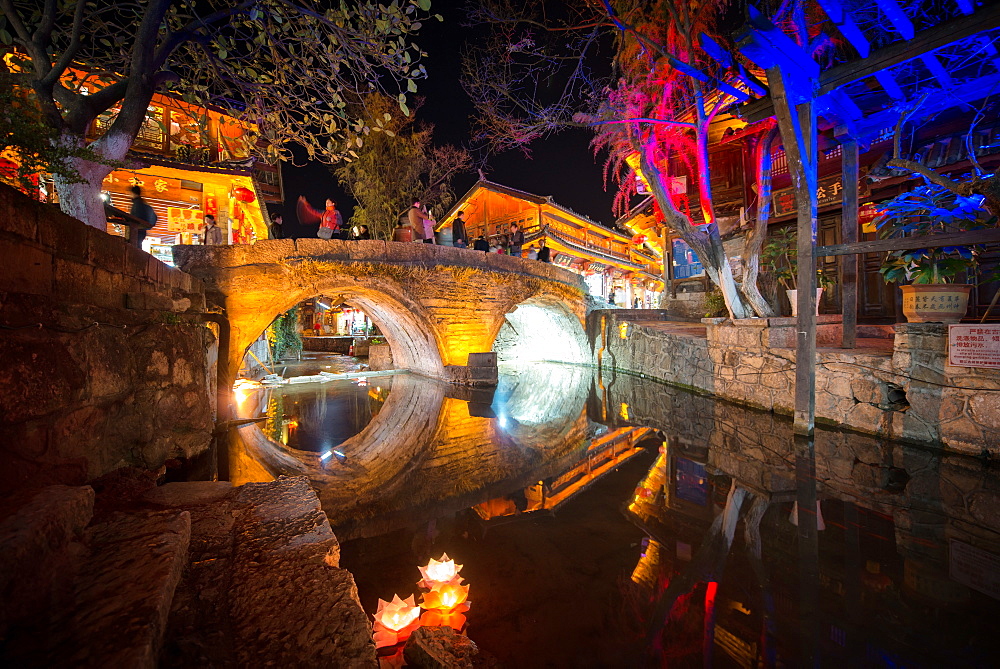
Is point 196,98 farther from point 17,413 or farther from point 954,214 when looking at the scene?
point 954,214

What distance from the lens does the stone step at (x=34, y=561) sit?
104cm

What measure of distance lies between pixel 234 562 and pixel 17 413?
133 cm

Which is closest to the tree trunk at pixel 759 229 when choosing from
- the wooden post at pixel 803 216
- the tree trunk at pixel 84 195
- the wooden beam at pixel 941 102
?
the wooden beam at pixel 941 102

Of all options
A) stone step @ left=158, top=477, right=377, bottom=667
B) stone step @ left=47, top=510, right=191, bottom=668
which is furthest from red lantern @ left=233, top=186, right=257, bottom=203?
stone step @ left=47, top=510, right=191, bottom=668

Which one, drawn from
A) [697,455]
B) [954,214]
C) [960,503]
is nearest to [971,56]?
[954,214]

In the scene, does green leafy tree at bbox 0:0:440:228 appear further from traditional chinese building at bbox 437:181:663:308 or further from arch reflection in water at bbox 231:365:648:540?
traditional chinese building at bbox 437:181:663:308

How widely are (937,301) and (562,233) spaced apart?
652 inches

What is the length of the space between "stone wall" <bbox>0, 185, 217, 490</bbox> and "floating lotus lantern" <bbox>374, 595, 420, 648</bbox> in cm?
182

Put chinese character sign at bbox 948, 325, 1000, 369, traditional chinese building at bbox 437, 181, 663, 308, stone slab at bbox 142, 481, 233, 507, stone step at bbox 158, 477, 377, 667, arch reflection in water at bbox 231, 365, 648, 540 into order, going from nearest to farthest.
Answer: stone step at bbox 158, 477, 377, 667, stone slab at bbox 142, 481, 233, 507, arch reflection in water at bbox 231, 365, 648, 540, chinese character sign at bbox 948, 325, 1000, 369, traditional chinese building at bbox 437, 181, 663, 308

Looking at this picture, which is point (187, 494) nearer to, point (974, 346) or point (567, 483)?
point (567, 483)

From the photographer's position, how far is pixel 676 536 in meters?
2.83

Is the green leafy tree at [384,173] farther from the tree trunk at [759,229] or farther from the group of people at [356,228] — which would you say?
the tree trunk at [759,229]

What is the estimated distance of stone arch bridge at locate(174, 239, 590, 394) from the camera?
6906 mm

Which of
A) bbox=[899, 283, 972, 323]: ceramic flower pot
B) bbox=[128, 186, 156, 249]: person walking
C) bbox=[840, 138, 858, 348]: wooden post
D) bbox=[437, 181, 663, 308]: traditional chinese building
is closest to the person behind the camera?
bbox=[899, 283, 972, 323]: ceramic flower pot
